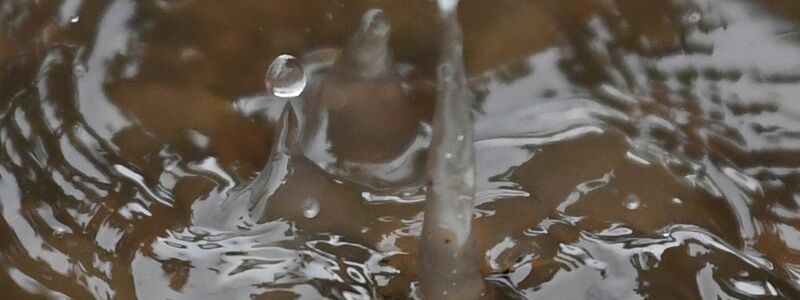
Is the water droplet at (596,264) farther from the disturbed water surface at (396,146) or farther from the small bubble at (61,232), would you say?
the small bubble at (61,232)

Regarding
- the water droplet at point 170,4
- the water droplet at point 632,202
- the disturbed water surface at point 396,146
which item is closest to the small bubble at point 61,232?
the disturbed water surface at point 396,146

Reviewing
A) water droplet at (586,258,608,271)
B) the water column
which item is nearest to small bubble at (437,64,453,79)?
the water column

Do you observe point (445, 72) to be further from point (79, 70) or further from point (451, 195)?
point (79, 70)

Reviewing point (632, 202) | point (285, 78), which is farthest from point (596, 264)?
point (285, 78)

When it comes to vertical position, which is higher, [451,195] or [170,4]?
[170,4]

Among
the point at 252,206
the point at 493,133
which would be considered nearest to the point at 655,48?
the point at 493,133

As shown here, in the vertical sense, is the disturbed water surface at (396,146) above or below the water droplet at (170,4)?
below
